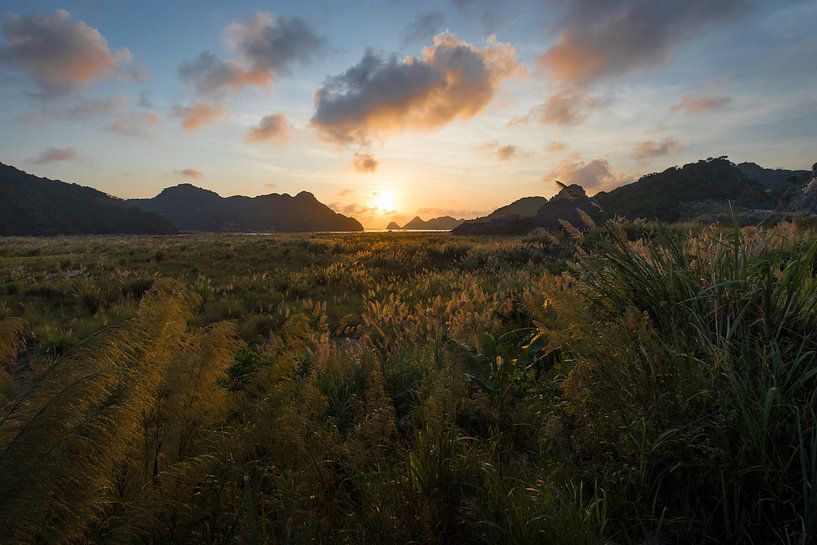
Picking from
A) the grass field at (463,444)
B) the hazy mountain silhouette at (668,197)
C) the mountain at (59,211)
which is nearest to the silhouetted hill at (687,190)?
the hazy mountain silhouette at (668,197)

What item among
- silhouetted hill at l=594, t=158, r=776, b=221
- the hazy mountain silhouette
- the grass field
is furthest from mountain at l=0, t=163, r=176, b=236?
the grass field

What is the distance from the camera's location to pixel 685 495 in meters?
2.07

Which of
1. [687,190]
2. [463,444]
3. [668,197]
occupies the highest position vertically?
[687,190]

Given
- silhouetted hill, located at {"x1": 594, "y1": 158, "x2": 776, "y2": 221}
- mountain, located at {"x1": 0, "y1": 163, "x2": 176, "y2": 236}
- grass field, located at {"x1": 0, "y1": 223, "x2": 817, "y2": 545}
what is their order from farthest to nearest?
1. mountain, located at {"x1": 0, "y1": 163, "x2": 176, "y2": 236}
2. silhouetted hill, located at {"x1": 594, "y1": 158, "x2": 776, "y2": 221}
3. grass field, located at {"x1": 0, "y1": 223, "x2": 817, "y2": 545}

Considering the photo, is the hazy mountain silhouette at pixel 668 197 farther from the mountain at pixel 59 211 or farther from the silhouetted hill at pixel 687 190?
the mountain at pixel 59 211

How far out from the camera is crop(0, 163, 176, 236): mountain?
5330 inches

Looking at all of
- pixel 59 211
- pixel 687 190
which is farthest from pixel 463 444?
pixel 59 211

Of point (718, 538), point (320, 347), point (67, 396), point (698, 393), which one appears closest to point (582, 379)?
point (698, 393)

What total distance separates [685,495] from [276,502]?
1.96 m

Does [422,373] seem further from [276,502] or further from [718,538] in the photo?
[718,538]

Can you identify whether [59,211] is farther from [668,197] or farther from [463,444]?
[463,444]

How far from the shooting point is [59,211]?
511 ft

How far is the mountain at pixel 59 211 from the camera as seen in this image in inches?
5330

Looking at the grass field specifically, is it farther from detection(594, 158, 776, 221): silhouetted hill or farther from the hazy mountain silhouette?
detection(594, 158, 776, 221): silhouetted hill
